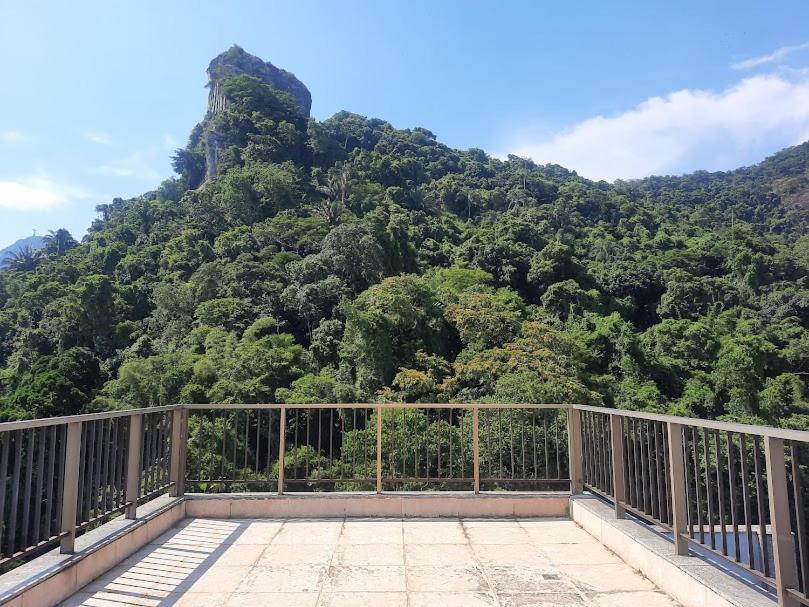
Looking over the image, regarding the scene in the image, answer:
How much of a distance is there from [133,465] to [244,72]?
82971mm

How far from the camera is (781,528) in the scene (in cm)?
185

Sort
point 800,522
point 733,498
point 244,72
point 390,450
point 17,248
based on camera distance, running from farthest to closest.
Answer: point 17,248 → point 244,72 → point 390,450 → point 733,498 → point 800,522

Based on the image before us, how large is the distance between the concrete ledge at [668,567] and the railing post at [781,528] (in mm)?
231

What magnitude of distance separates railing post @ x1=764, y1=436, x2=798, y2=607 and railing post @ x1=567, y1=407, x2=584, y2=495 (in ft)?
8.40

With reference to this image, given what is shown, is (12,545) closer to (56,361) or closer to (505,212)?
(56,361)

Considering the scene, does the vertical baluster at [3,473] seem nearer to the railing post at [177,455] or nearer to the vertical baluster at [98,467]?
the vertical baluster at [98,467]

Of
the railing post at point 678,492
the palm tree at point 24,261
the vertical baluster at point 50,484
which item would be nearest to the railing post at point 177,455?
the vertical baluster at point 50,484

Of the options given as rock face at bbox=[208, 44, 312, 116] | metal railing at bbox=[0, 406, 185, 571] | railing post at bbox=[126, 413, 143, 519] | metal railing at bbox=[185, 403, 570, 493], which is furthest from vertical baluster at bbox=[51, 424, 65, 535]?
rock face at bbox=[208, 44, 312, 116]

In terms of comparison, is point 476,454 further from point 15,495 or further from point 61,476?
point 15,495

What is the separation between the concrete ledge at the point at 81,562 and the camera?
2.27m

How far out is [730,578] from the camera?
7.60ft

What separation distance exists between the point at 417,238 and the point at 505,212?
47.2 ft

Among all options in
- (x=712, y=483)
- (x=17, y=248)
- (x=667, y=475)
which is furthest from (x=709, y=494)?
(x=17, y=248)

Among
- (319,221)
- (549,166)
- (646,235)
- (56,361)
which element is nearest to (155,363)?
(56,361)
